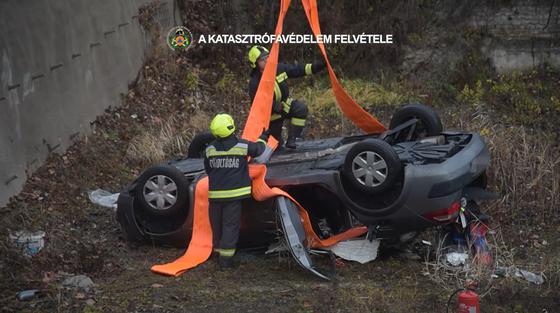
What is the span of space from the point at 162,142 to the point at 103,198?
2.15 metres

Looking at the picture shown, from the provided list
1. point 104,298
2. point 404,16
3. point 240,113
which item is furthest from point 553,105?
point 104,298

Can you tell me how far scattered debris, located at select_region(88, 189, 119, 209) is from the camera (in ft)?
31.3

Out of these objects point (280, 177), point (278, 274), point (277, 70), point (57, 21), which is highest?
point (57, 21)

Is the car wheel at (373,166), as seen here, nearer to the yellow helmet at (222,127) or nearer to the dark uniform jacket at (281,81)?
the yellow helmet at (222,127)

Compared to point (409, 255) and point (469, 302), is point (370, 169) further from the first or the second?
point (469, 302)

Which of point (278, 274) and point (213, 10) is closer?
point (278, 274)

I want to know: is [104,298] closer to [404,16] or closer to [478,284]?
[478,284]

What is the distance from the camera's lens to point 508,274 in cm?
705

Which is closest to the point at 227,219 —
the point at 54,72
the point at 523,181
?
the point at 523,181

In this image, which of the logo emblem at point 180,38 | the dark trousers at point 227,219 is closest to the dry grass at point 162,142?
the logo emblem at point 180,38

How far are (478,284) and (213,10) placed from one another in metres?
10.5

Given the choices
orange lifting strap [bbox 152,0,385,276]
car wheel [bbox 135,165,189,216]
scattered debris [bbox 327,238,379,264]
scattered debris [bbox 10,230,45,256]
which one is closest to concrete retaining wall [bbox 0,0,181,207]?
scattered debris [bbox 10,230,45,256]

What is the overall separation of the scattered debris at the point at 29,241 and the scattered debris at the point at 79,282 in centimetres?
72

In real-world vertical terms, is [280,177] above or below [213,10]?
below
